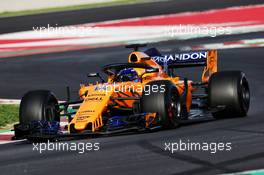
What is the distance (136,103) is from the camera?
12320 millimetres

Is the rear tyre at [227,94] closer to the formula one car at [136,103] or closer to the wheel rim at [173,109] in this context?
the formula one car at [136,103]

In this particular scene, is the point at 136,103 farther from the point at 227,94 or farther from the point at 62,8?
the point at 62,8

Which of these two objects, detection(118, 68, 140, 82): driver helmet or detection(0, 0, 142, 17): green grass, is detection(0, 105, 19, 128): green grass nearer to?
detection(118, 68, 140, 82): driver helmet

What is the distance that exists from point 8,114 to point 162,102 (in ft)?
14.5

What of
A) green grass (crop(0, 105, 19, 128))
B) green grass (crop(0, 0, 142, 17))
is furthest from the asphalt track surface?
green grass (crop(0, 0, 142, 17))

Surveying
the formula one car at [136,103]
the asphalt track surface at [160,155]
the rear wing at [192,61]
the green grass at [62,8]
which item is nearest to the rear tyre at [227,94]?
the formula one car at [136,103]

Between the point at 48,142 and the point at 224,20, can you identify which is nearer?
the point at 48,142

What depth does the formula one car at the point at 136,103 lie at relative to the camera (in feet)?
38.8

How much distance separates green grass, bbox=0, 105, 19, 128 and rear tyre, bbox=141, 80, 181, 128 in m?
3.53

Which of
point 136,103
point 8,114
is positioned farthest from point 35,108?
point 8,114

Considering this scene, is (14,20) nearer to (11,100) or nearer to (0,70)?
(0,70)

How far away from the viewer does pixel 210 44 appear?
2345cm

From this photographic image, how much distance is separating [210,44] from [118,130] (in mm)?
12128

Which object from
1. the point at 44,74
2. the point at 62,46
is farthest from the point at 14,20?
the point at 44,74
